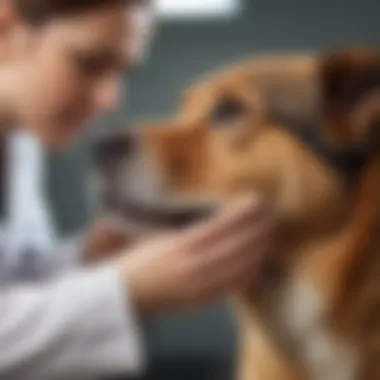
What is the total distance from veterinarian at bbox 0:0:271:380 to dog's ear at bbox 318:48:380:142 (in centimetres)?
16

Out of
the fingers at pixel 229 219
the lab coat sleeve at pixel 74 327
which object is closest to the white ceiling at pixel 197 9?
the fingers at pixel 229 219

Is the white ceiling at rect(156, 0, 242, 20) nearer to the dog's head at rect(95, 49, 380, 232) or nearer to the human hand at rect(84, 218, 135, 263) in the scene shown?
the dog's head at rect(95, 49, 380, 232)

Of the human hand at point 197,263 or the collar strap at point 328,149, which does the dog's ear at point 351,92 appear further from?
the human hand at point 197,263

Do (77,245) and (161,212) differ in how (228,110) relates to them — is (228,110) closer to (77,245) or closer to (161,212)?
(161,212)

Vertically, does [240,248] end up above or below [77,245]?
below

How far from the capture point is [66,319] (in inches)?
46.5

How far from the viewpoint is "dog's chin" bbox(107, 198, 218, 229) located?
3.84ft

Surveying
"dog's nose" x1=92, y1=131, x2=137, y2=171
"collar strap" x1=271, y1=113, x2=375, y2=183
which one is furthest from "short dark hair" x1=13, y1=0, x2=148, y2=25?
"collar strap" x1=271, y1=113, x2=375, y2=183

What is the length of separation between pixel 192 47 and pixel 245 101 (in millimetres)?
108

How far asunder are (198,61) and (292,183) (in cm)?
22

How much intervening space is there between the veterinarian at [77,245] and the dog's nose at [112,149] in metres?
0.04

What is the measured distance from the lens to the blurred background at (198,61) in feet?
3.89

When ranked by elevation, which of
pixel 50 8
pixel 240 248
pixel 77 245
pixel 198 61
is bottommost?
pixel 240 248

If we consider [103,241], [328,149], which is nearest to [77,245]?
[103,241]
